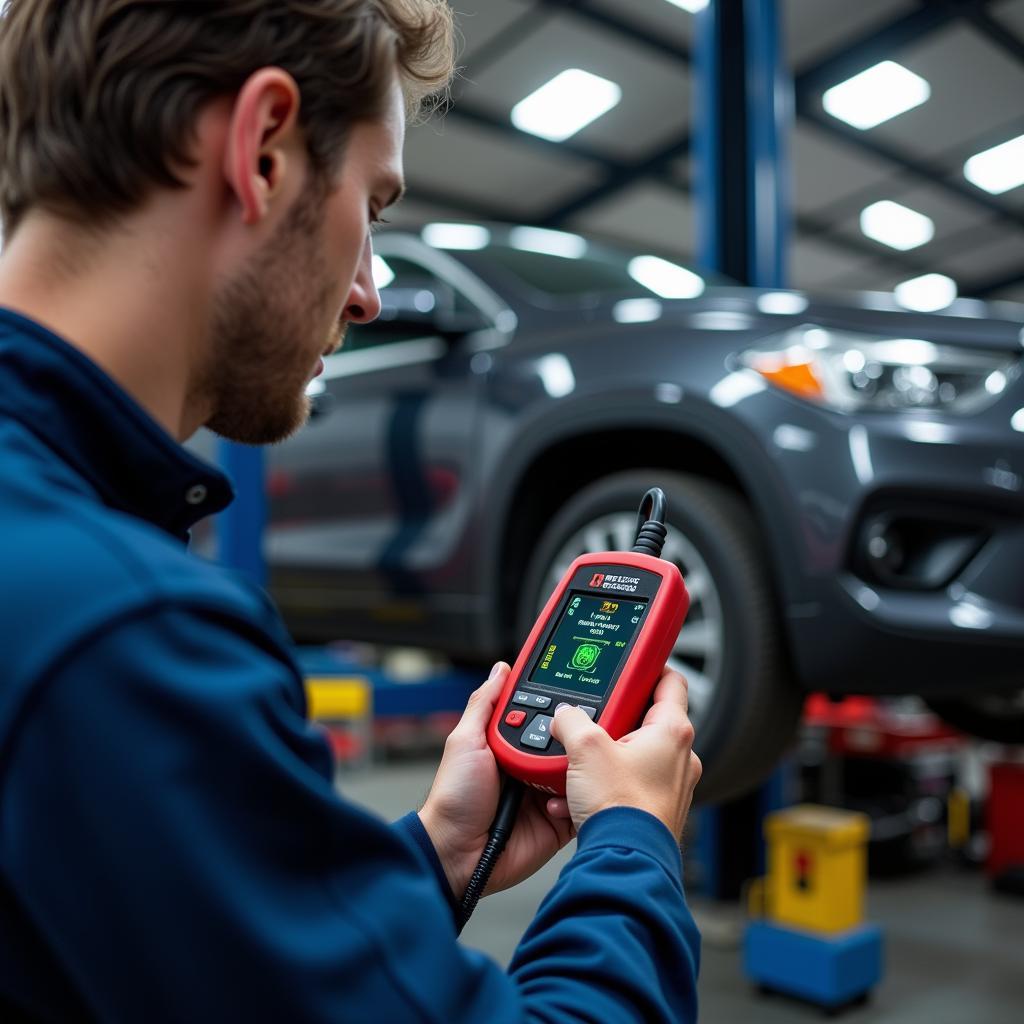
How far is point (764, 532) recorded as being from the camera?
5.05ft

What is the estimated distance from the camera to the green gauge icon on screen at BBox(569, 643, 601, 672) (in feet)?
2.34

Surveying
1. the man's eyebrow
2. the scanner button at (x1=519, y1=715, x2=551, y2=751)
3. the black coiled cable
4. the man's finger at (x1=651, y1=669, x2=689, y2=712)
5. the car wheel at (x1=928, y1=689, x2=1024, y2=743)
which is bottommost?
the car wheel at (x1=928, y1=689, x2=1024, y2=743)

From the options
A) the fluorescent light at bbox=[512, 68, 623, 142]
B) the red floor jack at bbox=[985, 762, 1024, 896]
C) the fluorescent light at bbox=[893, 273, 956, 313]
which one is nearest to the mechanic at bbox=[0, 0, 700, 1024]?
the red floor jack at bbox=[985, 762, 1024, 896]

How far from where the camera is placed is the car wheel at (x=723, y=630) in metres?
1.49

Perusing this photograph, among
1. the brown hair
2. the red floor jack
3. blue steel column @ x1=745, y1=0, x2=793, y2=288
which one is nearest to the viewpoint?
the brown hair

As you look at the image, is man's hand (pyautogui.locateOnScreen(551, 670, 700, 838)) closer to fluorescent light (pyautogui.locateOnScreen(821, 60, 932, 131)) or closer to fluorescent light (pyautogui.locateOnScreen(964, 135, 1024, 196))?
fluorescent light (pyautogui.locateOnScreen(821, 60, 932, 131))

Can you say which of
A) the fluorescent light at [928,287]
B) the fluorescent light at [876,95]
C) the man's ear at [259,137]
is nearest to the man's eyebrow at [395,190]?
the man's ear at [259,137]

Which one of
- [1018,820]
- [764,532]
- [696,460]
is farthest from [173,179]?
[1018,820]

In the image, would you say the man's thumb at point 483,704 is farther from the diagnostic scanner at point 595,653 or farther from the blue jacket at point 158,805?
the blue jacket at point 158,805

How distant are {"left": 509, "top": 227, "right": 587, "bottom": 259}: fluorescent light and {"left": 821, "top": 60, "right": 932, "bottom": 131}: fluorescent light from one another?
342 cm

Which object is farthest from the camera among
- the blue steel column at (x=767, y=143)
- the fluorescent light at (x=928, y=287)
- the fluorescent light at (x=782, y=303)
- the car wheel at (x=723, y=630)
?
the fluorescent light at (x=928, y=287)

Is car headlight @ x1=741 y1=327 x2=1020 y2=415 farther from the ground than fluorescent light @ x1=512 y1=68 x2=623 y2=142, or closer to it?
closer to it

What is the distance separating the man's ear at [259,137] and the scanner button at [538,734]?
376 mm

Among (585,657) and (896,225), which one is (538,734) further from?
(896,225)
